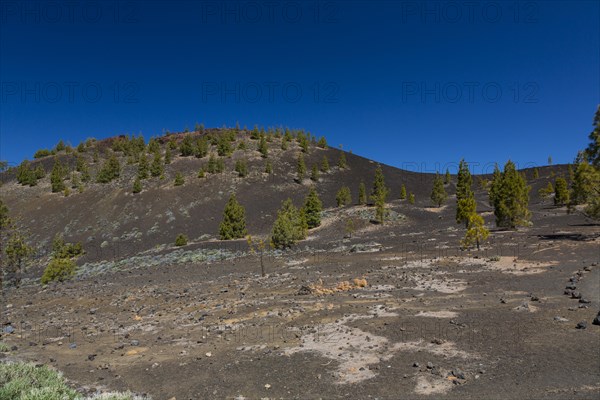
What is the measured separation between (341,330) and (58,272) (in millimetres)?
28471

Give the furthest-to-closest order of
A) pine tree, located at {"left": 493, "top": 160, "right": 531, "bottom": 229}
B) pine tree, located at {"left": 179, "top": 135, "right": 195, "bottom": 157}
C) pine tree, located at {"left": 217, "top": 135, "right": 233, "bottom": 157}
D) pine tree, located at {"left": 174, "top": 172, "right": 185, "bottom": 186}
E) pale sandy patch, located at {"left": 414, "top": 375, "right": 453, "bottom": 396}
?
pine tree, located at {"left": 217, "top": 135, "right": 233, "bottom": 157}
pine tree, located at {"left": 179, "top": 135, "right": 195, "bottom": 157}
pine tree, located at {"left": 174, "top": 172, "right": 185, "bottom": 186}
pine tree, located at {"left": 493, "top": 160, "right": 531, "bottom": 229}
pale sandy patch, located at {"left": 414, "top": 375, "right": 453, "bottom": 396}

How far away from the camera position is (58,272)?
30.4 meters

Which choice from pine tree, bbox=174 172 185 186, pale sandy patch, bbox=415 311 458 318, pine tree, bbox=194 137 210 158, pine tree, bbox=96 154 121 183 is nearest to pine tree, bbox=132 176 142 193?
pine tree, bbox=174 172 185 186

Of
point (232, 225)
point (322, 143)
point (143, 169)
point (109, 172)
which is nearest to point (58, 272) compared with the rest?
point (232, 225)

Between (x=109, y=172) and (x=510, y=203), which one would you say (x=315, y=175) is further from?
(x=510, y=203)

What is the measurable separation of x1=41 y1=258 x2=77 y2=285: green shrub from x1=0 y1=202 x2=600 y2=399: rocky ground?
5.19 meters

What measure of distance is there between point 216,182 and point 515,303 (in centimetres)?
8104

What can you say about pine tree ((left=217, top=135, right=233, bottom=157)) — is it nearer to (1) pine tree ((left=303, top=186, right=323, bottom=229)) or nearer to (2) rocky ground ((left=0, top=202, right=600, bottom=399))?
(1) pine tree ((left=303, top=186, right=323, bottom=229))

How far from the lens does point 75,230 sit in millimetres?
68562

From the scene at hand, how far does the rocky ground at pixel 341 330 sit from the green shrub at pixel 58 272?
5.19 meters

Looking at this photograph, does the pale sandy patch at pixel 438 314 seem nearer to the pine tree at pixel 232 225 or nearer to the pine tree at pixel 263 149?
the pine tree at pixel 232 225

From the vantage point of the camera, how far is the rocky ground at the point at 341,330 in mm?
8438

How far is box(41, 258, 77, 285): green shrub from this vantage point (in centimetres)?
2984

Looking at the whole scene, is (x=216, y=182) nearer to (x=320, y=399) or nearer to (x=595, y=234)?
(x=595, y=234)
